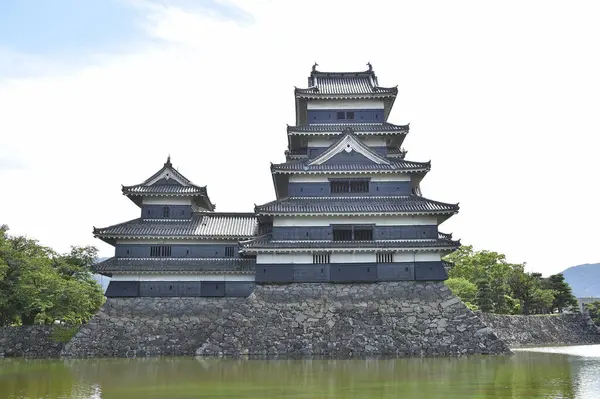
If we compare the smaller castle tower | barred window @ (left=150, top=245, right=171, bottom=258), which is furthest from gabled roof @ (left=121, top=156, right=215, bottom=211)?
barred window @ (left=150, top=245, right=171, bottom=258)

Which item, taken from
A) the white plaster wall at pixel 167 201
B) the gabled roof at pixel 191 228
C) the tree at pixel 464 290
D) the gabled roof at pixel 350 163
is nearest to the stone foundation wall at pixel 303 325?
the gabled roof at pixel 191 228

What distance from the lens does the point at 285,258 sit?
2692 centimetres

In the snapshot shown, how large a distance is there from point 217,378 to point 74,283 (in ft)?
56.5

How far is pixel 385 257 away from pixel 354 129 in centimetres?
862

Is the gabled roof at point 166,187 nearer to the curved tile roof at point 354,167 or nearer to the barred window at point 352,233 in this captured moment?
the curved tile roof at point 354,167

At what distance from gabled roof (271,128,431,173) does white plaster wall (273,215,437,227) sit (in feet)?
8.79

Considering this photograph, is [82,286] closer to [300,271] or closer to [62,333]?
[62,333]

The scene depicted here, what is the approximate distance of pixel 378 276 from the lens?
87.1ft

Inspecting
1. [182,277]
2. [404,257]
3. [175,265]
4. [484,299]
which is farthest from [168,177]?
[484,299]

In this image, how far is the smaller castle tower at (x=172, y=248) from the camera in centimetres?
2862

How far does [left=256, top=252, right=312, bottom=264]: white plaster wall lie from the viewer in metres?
26.9

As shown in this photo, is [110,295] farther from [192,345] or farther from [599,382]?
[599,382]

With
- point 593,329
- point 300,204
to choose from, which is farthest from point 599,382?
point 593,329

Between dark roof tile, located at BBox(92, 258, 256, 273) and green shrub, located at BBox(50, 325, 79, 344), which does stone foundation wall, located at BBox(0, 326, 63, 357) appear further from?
dark roof tile, located at BBox(92, 258, 256, 273)
